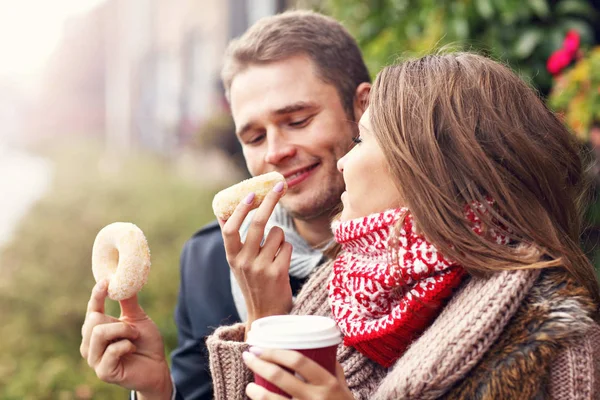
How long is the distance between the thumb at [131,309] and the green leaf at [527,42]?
2.51m

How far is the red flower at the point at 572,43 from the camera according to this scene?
3283 millimetres

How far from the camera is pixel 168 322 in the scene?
458cm

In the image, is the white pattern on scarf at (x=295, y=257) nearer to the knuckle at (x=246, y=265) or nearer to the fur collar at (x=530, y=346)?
the knuckle at (x=246, y=265)

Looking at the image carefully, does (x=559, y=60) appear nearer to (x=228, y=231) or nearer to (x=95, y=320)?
(x=228, y=231)

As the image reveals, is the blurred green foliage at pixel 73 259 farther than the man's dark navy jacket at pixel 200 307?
Yes

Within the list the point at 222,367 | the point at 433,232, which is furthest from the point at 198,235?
the point at 433,232

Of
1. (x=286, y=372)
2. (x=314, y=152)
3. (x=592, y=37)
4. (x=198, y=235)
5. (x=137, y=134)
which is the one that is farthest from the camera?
(x=137, y=134)

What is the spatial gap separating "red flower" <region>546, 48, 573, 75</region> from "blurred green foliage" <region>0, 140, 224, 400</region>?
299 centimetres

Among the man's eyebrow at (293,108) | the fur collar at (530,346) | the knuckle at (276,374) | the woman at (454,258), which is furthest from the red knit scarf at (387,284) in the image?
the man's eyebrow at (293,108)

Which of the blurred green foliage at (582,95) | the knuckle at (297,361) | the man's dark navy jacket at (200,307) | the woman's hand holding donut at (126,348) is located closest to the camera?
the knuckle at (297,361)

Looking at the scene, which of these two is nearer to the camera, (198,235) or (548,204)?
(548,204)

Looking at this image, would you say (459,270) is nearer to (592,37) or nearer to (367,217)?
(367,217)

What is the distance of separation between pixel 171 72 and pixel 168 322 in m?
4.38

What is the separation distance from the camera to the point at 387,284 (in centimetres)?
160
